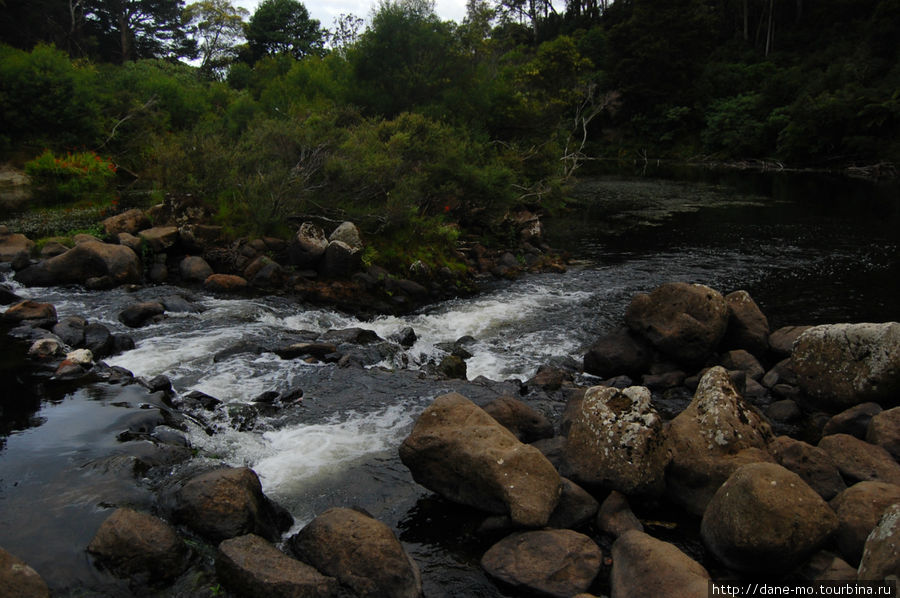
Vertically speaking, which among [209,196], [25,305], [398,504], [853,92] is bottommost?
[398,504]

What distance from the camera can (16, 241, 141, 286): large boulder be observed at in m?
17.5

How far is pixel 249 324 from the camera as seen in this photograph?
15.5 meters

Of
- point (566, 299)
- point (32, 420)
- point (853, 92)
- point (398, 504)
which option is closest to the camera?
point (398, 504)

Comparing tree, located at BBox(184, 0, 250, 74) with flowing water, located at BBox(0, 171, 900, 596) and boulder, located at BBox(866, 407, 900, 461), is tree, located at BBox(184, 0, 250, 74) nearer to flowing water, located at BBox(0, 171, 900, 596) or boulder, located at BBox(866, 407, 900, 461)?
flowing water, located at BBox(0, 171, 900, 596)

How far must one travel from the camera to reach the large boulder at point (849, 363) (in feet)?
35.9

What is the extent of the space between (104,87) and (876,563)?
47377mm

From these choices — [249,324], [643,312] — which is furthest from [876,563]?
[249,324]

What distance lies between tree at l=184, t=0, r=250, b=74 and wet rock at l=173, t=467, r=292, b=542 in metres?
74.7

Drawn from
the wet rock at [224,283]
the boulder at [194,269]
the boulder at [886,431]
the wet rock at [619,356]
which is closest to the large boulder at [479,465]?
the boulder at [886,431]

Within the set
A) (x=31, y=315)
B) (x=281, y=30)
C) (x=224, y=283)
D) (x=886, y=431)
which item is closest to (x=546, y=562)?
(x=886, y=431)

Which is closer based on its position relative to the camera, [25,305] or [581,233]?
[25,305]

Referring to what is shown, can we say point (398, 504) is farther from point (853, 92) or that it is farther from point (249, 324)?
point (853, 92)

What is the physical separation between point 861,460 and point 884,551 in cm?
367

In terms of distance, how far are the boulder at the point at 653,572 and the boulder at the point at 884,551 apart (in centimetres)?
149
